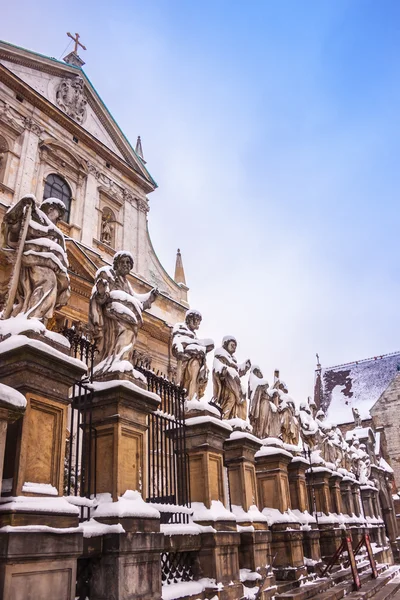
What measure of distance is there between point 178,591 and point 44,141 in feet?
51.4

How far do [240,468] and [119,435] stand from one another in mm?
3871

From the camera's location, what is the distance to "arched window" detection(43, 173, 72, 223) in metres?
18.1

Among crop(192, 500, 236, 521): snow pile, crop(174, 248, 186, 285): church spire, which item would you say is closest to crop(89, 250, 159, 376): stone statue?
crop(192, 500, 236, 521): snow pile

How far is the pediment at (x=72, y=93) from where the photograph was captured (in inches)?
727

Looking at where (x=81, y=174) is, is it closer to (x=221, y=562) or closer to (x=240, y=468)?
(x=240, y=468)

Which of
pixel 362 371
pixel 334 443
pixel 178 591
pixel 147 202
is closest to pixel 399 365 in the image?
pixel 362 371

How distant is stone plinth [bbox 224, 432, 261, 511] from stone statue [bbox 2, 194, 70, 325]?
4.75 m

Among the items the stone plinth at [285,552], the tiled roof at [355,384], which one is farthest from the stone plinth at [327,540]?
the tiled roof at [355,384]

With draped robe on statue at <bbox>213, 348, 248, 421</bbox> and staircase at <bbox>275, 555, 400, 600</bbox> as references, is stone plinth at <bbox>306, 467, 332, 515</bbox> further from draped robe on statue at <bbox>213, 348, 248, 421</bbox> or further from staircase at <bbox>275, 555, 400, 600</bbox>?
draped robe on statue at <bbox>213, 348, 248, 421</bbox>

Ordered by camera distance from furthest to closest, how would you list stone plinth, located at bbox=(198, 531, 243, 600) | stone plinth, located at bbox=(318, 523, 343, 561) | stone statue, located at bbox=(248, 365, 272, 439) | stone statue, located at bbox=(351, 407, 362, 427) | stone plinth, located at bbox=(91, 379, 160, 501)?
stone statue, located at bbox=(351, 407, 362, 427)
stone plinth, located at bbox=(318, 523, 343, 561)
stone statue, located at bbox=(248, 365, 272, 439)
stone plinth, located at bbox=(198, 531, 243, 600)
stone plinth, located at bbox=(91, 379, 160, 501)

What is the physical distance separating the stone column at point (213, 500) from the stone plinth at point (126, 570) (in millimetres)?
1726

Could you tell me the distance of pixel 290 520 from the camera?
10.3m

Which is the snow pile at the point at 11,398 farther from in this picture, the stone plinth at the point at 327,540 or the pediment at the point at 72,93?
the pediment at the point at 72,93

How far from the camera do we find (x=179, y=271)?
23.2 metres
